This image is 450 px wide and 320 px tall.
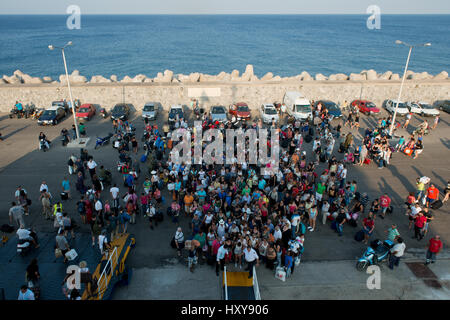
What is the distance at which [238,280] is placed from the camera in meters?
10.5

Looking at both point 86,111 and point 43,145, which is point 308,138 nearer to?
point 43,145

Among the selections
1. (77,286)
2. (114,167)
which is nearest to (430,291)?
(77,286)

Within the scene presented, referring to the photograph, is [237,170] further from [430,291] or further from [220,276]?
[430,291]

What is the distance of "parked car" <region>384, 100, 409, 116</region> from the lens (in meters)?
27.1

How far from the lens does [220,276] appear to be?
10969 millimetres

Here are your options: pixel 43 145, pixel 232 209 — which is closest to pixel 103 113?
pixel 43 145

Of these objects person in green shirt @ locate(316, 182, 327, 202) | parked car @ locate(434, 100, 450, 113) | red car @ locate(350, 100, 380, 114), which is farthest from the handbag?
parked car @ locate(434, 100, 450, 113)

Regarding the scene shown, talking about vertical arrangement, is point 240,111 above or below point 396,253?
above

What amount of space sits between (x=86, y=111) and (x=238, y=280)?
73.8ft

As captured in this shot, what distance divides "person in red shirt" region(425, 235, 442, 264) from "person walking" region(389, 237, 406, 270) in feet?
3.58

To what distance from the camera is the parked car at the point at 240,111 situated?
2647 centimetres
